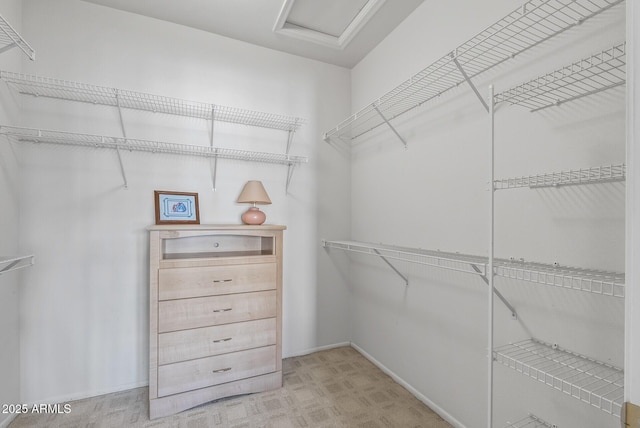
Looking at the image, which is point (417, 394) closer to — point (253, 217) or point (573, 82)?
point (253, 217)

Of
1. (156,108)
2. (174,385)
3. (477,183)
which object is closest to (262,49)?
(156,108)

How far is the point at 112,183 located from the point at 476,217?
2.35 meters

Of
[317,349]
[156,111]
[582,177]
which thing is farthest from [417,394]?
[156,111]

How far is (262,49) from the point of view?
248 cm

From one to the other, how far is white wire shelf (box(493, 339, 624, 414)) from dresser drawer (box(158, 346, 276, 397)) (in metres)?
1.47

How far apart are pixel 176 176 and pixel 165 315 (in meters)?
Result: 1.01

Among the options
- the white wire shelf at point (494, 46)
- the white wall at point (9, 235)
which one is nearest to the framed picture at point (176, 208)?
the white wall at point (9, 235)

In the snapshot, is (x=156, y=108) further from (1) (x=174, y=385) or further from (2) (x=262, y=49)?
(1) (x=174, y=385)

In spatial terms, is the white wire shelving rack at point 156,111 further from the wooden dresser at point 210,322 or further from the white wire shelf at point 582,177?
the white wire shelf at point 582,177

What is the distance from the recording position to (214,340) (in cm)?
189

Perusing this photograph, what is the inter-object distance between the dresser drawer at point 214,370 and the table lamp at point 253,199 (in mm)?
928

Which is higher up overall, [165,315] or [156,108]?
[156,108]

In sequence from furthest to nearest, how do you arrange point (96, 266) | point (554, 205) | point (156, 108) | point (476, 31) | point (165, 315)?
point (156, 108) → point (96, 266) → point (165, 315) → point (476, 31) → point (554, 205)

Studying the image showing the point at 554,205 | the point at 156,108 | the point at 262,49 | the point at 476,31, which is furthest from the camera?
the point at 262,49
